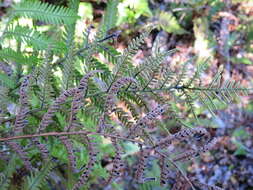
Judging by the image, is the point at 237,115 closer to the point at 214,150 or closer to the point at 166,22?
the point at 214,150

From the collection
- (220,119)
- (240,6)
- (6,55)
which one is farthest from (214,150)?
(6,55)

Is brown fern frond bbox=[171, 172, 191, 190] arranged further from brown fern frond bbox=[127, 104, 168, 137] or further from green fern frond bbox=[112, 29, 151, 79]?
green fern frond bbox=[112, 29, 151, 79]

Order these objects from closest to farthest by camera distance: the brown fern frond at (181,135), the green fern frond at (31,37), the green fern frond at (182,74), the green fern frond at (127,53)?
the brown fern frond at (181,135), the green fern frond at (127,53), the green fern frond at (182,74), the green fern frond at (31,37)

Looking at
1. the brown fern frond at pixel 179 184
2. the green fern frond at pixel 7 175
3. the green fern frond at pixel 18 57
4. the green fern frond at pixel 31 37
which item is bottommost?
the green fern frond at pixel 7 175

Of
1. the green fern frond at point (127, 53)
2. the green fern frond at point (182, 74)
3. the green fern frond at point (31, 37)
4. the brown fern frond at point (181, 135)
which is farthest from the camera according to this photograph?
the green fern frond at point (31, 37)

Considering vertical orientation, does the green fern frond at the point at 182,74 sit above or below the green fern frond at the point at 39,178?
above

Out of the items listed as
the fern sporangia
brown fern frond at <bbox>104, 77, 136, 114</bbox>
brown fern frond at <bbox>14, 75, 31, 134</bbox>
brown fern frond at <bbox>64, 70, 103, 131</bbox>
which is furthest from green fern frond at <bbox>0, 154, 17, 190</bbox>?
brown fern frond at <bbox>104, 77, 136, 114</bbox>

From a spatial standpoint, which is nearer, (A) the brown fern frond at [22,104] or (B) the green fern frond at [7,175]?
(A) the brown fern frond at [22,104]

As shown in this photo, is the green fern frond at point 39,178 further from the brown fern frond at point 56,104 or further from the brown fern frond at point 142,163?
the brown fern frond at point 142,163

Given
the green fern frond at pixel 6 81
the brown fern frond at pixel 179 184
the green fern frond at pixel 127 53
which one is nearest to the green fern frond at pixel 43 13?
the green fern frond at pixel 6 81
